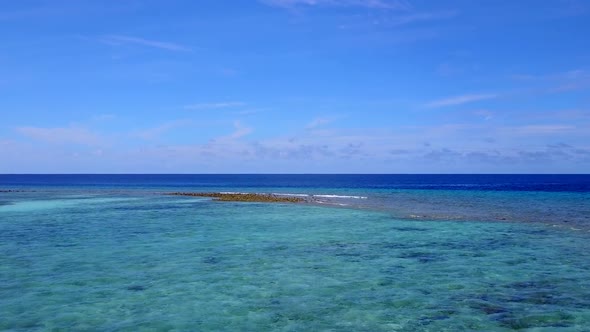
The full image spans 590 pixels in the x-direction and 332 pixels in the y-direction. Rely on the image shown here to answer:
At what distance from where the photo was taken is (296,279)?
54.8 feet

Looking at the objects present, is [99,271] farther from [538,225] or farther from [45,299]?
[538,225]

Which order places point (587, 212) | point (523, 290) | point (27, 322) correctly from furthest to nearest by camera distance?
point (587, 212) → point (523, 290) → point (27, 322)

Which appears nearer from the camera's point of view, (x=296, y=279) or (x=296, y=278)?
(x=296, y=279)

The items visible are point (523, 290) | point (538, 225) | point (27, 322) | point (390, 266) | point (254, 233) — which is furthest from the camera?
point (538, 225)

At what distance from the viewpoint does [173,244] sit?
24391mm

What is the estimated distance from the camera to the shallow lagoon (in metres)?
12.5

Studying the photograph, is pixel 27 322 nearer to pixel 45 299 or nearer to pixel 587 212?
pixel 45 299

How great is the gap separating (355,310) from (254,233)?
16002mm

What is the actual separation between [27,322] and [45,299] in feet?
6.89

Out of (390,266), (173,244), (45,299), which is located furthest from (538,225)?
(45,299)

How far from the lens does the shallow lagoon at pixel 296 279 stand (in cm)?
1251

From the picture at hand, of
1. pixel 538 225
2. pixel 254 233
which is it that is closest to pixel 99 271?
pixel 254 233

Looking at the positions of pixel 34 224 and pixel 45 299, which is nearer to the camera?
pixel 45 299

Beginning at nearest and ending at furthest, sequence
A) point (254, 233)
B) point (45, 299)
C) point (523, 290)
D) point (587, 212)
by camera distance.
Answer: point (45, 299)
point (523, 290)
point (254, 233)
point (587, 212)
